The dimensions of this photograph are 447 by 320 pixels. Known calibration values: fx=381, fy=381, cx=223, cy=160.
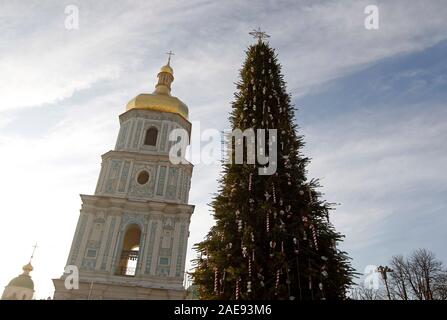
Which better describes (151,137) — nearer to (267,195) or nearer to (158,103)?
(158,103)

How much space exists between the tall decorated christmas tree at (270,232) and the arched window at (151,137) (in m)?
20.2

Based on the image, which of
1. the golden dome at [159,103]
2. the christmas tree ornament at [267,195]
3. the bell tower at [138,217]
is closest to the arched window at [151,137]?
the bell tower at [138,217]

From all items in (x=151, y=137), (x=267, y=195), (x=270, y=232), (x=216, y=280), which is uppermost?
(x=151, y=137)

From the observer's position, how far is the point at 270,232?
6926 mm

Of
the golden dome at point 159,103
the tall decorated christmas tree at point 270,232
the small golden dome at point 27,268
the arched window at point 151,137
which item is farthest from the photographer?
the small golden dome at point 27,268

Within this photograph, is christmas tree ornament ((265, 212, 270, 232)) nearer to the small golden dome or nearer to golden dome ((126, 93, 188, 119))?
golden dome ((126, 93, 188, 119))

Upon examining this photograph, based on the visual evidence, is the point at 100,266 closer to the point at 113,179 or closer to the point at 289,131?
the point at 113,179

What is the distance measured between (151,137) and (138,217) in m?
6.74

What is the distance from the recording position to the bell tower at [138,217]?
21.5 metres

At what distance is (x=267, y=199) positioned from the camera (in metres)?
7.29

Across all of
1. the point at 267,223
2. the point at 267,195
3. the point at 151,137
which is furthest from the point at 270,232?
the point at 151,137

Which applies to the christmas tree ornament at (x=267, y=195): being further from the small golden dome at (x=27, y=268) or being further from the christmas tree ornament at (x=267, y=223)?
the small golden dome at (x=27, y=268)

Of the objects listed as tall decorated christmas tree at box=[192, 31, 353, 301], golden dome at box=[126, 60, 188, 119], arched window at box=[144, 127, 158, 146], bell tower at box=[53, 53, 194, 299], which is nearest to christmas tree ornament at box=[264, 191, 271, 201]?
tall decorated christmas tree at box=[192, 31, 353, 301]

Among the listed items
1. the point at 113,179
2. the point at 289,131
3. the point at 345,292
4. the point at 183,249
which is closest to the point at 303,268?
the point at 345,292
